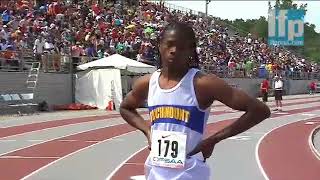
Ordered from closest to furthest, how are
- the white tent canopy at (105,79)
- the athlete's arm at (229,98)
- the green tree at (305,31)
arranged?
1. the athlete's arm at (229,98)
2. the white tent canopy at (105,79)
3. the green tree at (305,31)

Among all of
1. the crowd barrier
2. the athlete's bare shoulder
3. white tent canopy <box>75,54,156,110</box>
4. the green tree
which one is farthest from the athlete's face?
the green tree

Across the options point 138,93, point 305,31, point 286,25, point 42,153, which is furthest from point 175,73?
point 305,31

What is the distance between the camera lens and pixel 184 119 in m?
3.46

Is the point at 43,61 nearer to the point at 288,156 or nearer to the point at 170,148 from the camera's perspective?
the point at 288,156

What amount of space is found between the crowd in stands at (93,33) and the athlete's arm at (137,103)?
11.9 m

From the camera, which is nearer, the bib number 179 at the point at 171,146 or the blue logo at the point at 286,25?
the bib number 179 at the point at 171,146

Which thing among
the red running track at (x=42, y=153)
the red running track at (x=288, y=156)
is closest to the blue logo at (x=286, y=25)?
the red running track at (x=288, y=156)

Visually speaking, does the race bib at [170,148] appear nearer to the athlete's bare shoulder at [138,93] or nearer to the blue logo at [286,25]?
the athlete's bare shoulder at [138,93]

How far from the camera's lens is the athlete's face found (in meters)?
3.44

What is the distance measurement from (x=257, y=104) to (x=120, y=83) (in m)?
22.0

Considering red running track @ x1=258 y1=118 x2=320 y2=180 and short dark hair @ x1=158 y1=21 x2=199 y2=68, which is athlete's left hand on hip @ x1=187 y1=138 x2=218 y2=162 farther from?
red running track @ x1=258 y1=118 x2=320 y2=180

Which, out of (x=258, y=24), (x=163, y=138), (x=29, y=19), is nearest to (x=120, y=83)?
(x=29, y=19)

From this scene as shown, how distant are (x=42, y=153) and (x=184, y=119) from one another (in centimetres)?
852

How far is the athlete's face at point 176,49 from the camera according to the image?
344cm
